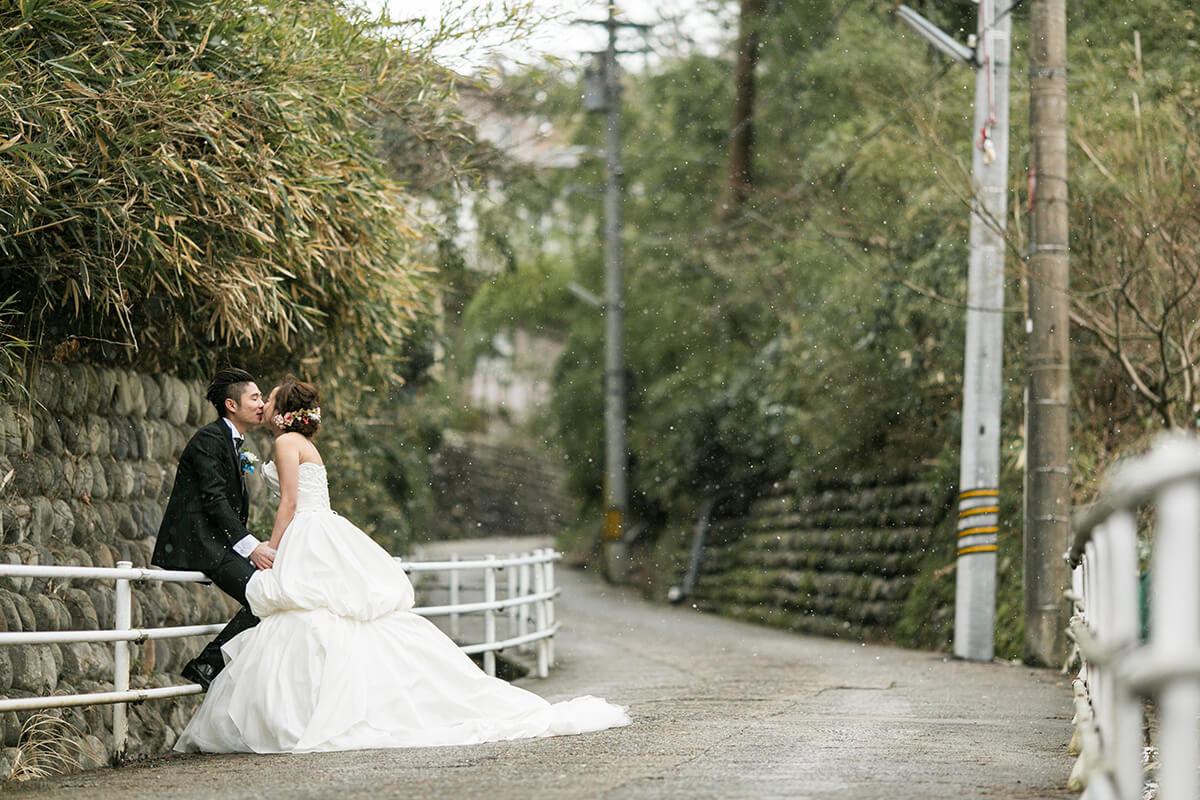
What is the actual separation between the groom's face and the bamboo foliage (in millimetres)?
763

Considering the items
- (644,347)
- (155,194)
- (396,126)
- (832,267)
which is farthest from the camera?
(644,347)

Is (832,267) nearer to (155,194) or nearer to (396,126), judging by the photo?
(396,126)

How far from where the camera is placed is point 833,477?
68.0 feet

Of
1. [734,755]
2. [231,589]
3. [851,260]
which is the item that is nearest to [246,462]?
[231,589]

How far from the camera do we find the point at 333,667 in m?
7.27

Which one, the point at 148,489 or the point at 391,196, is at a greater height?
the point at 391,196

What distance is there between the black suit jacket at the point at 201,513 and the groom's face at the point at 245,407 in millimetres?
205

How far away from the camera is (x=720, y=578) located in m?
24.2

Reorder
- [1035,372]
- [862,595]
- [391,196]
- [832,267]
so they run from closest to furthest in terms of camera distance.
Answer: [391,196] → [1035,372] → [862,595] → [832,267]

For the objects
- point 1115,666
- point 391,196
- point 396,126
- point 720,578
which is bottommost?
point 720,578

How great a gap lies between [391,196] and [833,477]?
1098 cm

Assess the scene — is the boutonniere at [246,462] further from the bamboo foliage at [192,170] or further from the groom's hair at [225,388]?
the bamboo foliage at [192,170]

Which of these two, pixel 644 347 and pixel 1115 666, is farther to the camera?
pixel 644 347

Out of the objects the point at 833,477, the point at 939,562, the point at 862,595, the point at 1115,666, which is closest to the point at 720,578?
the point at 833,477
